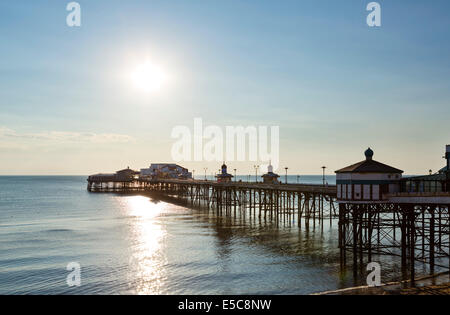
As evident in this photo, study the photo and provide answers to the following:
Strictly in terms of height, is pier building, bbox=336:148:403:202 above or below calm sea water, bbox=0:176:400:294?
above

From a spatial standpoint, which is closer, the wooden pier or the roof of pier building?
the roof of pier building

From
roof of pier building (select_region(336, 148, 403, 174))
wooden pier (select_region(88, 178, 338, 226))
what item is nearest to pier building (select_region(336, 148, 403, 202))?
roof of pier building (select_region(336, 148, 403, 174))

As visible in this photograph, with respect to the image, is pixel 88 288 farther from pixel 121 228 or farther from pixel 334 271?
pixel 121 228

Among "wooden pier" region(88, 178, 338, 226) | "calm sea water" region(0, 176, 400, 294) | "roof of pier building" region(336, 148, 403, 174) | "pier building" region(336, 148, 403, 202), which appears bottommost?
"calm sea water" region(0, 176, 400, 294)

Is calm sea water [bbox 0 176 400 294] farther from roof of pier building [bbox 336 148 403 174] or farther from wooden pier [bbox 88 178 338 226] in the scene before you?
roof of pier building [bbox 336 148 403 174]

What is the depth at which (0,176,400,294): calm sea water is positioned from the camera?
89.1 feet

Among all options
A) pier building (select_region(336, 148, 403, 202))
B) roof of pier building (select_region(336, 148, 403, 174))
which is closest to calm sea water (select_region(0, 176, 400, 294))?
pier building (select_region(336, 148, 403, 202))

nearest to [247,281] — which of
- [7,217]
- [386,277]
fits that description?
[386,277]

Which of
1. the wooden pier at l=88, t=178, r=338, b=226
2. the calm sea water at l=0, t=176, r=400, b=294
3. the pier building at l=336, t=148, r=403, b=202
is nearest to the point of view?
the calm sea water at l=0, t=176, r=400, b=294

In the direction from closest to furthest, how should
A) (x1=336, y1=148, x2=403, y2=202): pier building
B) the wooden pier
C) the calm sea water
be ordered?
1. the calm sea water
2. (x1=336, y1=148, x2=403, y2=202): pier building
3. the wooden pier

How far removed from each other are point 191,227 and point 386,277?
3116cm

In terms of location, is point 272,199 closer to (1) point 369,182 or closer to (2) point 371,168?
(1) point 369,182

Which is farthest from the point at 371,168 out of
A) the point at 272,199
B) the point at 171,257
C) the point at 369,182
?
the point at 272,199

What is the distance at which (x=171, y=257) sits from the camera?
35.9 metres
